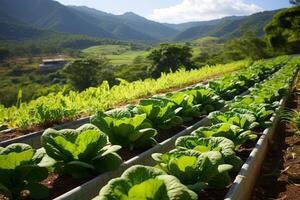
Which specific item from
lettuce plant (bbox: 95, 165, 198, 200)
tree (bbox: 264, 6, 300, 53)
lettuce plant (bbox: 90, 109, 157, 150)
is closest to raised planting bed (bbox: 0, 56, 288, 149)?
lettuce plant (bbox: 90, 109, 157, 150)

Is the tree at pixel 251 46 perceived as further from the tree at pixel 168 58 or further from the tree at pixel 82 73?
the tree at pixel 82 73

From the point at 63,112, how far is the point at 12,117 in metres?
0.74

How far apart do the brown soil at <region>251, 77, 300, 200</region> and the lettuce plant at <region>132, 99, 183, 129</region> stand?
1.29 metres

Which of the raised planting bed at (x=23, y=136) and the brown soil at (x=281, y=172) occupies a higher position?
the raised planting bed at (x=23, y=136)

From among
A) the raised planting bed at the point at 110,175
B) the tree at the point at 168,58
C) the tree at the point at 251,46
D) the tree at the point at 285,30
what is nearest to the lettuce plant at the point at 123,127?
the raised planting bed at the point at 110,175

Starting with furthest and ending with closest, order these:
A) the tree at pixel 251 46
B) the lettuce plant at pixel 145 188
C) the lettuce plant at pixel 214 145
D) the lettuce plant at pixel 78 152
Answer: the tree at pixel 251 46, the lettuce plant at pixel 214 145, the lettuce plant at pixel 78 152, the lettuce plant at pixel 145 188

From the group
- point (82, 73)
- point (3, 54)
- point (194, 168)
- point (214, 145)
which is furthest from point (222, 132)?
point (3, 54)

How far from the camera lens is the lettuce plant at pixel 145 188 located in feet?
7.21

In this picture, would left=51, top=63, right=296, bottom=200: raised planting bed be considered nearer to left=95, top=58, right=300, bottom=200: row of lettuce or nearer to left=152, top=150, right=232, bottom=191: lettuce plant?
left=95, top=58, right=300, bottom=200: row of lettuce

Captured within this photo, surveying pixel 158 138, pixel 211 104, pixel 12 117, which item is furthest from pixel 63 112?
pixel 211 104

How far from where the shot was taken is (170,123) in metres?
5.11

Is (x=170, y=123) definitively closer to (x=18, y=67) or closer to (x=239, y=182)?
(x=239, y=182)

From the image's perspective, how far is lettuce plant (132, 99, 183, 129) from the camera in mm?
4875

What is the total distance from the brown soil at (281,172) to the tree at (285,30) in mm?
26724
